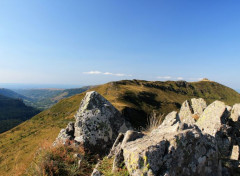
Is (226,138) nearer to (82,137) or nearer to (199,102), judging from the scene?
(82,137)

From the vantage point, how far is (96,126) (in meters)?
10.1

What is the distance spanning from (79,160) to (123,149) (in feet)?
7.97

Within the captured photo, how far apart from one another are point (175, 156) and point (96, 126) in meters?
6.03

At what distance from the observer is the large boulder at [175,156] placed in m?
4.97

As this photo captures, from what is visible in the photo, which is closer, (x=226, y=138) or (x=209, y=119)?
(x=226, y=138)

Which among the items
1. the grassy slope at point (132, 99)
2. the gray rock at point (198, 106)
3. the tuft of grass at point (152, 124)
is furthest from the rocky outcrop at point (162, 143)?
the grassy slope at point (132, 99)

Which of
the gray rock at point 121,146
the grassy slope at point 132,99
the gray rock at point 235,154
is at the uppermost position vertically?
the gray rock at point 121,146

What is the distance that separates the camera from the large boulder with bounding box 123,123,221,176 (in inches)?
196

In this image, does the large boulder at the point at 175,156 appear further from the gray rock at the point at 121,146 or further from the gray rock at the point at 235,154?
the gray rock at the point at 235,154

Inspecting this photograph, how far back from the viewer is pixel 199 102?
20875 millimetres

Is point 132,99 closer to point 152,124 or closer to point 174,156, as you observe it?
point 152,124

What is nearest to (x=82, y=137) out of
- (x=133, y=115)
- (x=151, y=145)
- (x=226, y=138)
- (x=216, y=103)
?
(x=151, y=145)

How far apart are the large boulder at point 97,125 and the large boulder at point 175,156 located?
410cm

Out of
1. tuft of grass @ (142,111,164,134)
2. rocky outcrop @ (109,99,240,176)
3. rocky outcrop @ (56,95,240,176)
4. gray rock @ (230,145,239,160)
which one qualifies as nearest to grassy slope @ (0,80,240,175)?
rocky outcrop @ (56,95,240,176)
